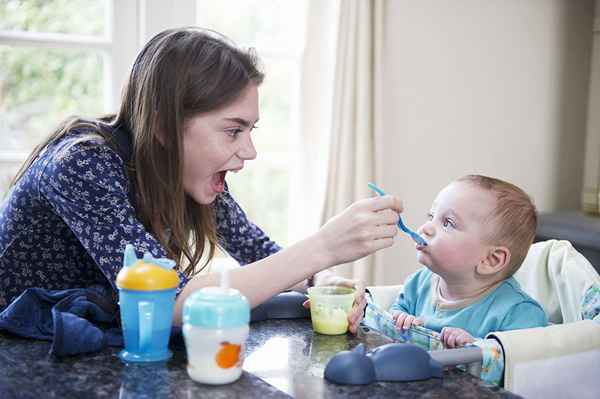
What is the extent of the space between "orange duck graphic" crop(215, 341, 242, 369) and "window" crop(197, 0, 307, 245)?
228 cm

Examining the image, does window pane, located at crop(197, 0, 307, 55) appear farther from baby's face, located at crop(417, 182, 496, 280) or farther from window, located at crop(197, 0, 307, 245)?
baby's face, located at crop(417, 182, 496, 280)

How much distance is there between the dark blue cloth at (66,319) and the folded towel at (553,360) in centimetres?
78

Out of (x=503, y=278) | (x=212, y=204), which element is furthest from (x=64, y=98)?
(x=503, y=278)

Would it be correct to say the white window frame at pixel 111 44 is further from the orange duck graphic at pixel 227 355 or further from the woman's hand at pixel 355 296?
the orange duck graphic at pixel 227 355

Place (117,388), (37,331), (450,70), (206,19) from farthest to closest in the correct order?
(450,70) → (206,19) → (37,331) → (117,388)

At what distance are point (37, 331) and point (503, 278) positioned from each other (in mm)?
1162

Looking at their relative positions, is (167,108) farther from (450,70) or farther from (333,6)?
(450,70)

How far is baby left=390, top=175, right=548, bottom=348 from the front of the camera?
1817 millimetres

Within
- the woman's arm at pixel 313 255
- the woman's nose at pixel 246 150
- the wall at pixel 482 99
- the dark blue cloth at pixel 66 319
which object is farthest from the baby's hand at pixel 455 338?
the wall at pixel 482 99

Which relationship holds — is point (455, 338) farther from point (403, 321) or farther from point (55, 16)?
point (55, 16)

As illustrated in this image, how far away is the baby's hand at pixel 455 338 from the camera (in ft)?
5.12

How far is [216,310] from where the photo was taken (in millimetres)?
1097

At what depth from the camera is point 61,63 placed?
2.96m

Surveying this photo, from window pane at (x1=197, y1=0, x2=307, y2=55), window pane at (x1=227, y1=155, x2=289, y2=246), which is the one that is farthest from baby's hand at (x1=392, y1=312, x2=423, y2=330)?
window pane at (x1=197, y1=0, x2=307, y2=55)
